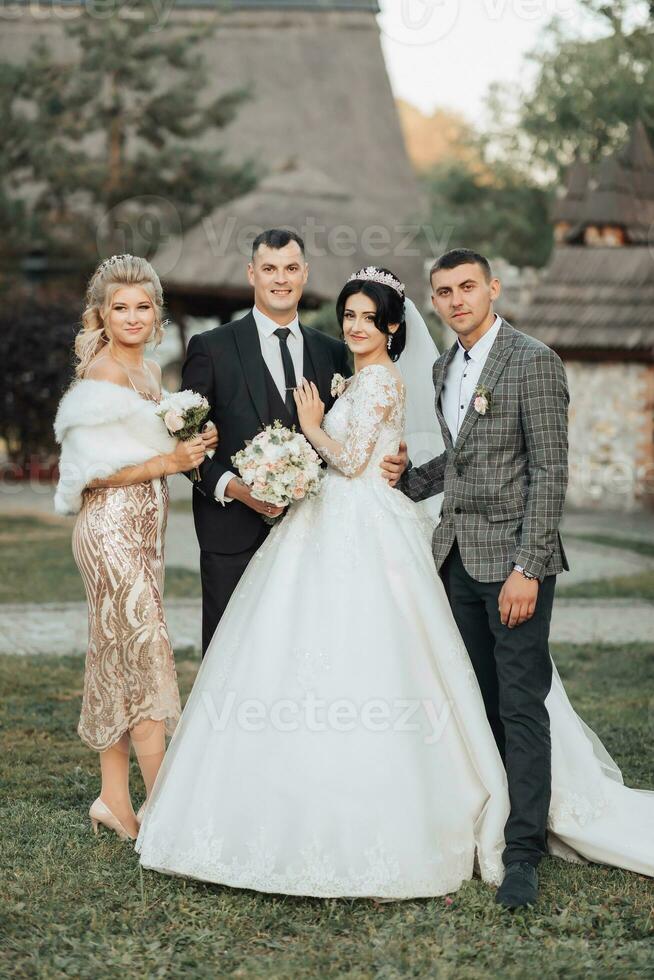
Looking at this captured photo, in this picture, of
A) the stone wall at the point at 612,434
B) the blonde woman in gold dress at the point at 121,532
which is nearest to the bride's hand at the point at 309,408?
the blonde woman in gold dress at the point at 121,532

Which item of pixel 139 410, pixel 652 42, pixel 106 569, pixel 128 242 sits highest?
pixel 652 42

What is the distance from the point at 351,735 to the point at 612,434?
1443 centimetres

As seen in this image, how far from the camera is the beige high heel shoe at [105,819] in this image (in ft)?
16.2

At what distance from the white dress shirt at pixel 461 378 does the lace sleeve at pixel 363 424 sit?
0.73 ft

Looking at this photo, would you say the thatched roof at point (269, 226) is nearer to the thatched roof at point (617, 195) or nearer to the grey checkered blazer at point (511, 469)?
the thatched roof at point (617, 195)

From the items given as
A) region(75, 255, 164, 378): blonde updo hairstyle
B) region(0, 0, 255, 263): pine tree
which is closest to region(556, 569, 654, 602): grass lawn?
region(75, 255, 164, 378): blonde updo hairstyle

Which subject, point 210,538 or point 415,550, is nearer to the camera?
point 415,550

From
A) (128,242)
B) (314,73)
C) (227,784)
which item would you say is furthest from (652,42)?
(227,784)

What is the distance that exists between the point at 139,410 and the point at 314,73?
2838cm

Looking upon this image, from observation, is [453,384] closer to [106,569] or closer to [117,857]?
[106,569]

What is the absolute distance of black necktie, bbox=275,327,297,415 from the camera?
5.05m

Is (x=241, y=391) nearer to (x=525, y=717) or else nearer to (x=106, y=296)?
(x=106, y=296)

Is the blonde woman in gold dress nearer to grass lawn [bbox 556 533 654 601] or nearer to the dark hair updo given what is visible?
the dark hair updo

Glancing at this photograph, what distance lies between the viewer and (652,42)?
19094 millimetres
